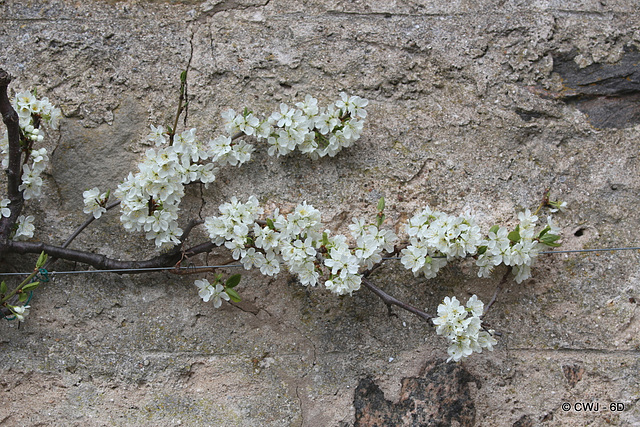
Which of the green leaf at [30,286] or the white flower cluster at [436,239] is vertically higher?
the green leaf at [30,286]

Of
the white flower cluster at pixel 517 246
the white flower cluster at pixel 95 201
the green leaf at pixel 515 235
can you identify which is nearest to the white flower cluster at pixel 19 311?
the white flower cluster at pixel 95 201

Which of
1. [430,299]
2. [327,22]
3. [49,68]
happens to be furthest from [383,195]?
[49,68]

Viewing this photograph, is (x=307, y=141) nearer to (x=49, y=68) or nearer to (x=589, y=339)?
(x=49, y=68)

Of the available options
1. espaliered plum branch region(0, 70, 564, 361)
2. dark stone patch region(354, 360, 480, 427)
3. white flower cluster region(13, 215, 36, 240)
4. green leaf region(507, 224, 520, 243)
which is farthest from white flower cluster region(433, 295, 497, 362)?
white flower cluster region(13, 215, 36, 240)

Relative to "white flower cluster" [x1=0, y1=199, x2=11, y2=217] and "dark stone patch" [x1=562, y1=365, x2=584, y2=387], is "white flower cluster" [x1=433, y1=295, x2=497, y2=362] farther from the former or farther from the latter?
"white flower cluster" [x1=0, y1=199, x2=11, y2=217]

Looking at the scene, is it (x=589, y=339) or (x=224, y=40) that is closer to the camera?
(x=589, y=339)

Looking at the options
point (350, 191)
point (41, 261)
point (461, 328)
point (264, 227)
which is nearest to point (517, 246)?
point (461, 328)

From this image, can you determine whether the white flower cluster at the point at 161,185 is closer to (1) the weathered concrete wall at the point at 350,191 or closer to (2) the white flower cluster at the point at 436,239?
(1) the weathered concrete wall at the point at 350,191
